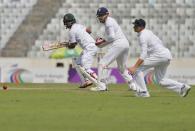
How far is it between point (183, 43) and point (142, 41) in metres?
17.4

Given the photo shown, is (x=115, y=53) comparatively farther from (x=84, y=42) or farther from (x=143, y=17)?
(x=143, y=17)

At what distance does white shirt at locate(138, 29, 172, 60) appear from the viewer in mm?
15352

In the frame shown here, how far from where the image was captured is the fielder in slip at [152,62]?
15547 mm

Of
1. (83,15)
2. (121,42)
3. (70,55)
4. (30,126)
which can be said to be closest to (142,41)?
(121,42)

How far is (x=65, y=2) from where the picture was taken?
36750 mm

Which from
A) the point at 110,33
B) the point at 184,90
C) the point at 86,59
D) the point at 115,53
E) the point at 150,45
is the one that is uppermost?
the point at 110,33

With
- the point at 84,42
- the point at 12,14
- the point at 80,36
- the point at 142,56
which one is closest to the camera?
the point at 142,56

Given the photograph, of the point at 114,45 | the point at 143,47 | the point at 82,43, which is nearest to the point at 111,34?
the point at 114,45

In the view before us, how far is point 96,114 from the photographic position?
11.3m

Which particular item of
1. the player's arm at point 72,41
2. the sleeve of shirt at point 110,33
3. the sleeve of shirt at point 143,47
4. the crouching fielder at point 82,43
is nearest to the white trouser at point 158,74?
the sleeve of shirt at point 143,47

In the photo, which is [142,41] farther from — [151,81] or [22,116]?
[151,81]

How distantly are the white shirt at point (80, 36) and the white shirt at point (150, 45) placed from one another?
3.85 metres

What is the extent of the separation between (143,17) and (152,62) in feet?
60.5

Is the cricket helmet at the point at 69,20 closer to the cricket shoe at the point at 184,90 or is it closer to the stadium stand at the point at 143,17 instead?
the cricket shoe at the point at 184,90
